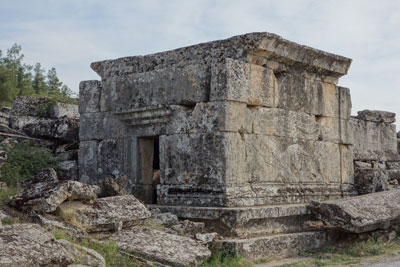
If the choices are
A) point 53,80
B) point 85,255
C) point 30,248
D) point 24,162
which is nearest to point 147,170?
point 24,162

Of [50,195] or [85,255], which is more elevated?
[50,195]

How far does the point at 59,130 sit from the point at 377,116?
699 centimetres

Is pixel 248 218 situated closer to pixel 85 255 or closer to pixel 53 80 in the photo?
pixel 85 255

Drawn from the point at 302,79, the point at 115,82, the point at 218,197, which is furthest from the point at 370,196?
the point at 115,82

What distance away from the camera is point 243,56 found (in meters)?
7.96

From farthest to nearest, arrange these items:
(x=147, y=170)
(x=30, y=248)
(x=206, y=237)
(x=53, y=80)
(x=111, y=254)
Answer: (x=53, y=80)
(x=147, y=170)
(x=206, y=237)
(x=111, y=254)
(x=30, y=248)

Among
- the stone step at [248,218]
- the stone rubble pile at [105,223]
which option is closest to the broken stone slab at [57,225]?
the stone rubble pile at [105,223]

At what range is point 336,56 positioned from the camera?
31.1ft

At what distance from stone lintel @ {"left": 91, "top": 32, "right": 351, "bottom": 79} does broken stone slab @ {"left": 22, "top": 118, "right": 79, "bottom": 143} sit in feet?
3.91

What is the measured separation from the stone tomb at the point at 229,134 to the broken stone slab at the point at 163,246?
25.8 inches

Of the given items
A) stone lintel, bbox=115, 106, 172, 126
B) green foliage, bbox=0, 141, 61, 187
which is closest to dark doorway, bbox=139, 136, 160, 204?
stone lintel, bbox=115, 106, 172, 126

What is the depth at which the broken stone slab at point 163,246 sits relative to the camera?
5.99m

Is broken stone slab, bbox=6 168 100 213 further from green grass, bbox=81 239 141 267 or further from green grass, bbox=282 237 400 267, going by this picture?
green grass, bbox=282 237 400 267

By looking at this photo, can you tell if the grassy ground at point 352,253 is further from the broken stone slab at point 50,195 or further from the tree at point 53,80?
the tree at point 53,80
